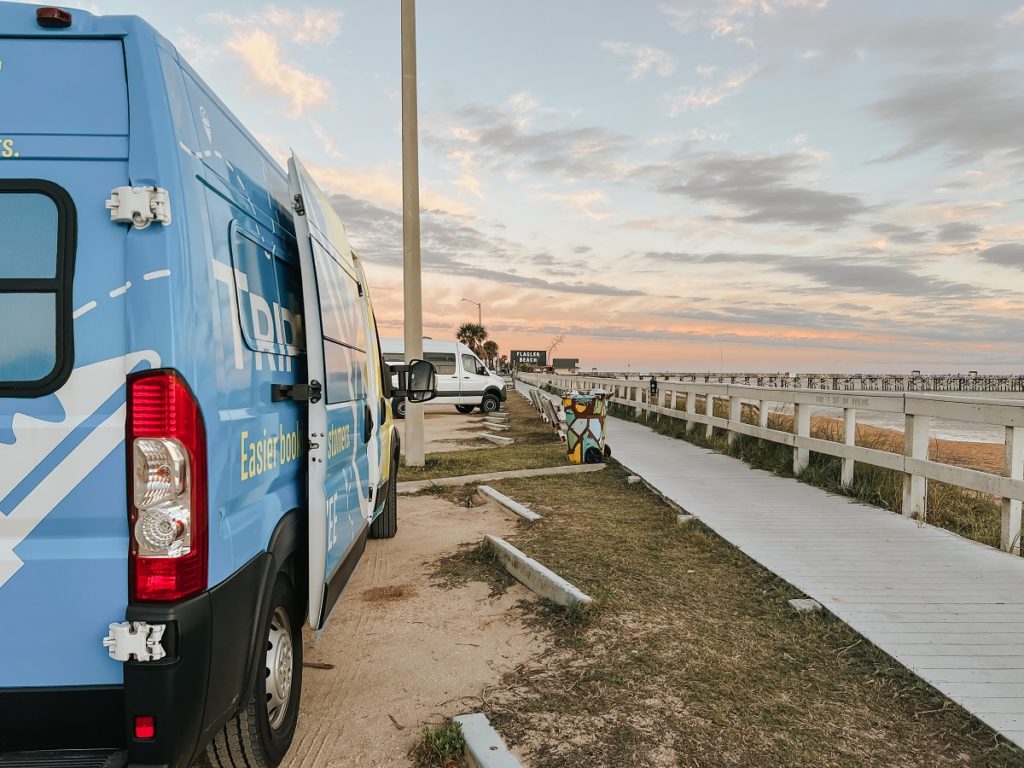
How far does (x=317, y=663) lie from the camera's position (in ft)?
13.6

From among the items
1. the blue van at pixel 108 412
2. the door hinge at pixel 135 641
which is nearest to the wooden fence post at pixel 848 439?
the blue van at pixel 108 412

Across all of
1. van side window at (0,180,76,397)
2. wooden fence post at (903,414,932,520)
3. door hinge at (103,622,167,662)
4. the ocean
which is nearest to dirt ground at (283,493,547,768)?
door hinge at (103,622,167,662)

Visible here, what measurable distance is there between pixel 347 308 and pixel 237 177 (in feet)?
4.54

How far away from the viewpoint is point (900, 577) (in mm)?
5145

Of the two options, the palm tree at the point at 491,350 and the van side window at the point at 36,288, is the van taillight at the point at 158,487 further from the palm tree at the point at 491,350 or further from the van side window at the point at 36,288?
the palm tree at the point at 491,350

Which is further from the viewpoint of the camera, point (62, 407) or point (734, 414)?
point (734, 414)

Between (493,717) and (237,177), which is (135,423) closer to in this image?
(237,177)

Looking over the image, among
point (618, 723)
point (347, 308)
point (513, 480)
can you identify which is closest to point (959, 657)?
point (618, 723)

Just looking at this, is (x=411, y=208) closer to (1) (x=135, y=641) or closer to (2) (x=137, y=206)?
(2) (x=137, y=206)

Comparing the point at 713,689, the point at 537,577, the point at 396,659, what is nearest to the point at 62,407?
the point at 396,659

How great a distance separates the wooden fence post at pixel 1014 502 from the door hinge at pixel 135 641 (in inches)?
245

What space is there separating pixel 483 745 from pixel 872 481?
6.56 metres

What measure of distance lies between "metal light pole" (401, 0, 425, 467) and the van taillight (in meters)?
9.02

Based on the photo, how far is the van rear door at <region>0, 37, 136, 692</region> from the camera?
212 cm
